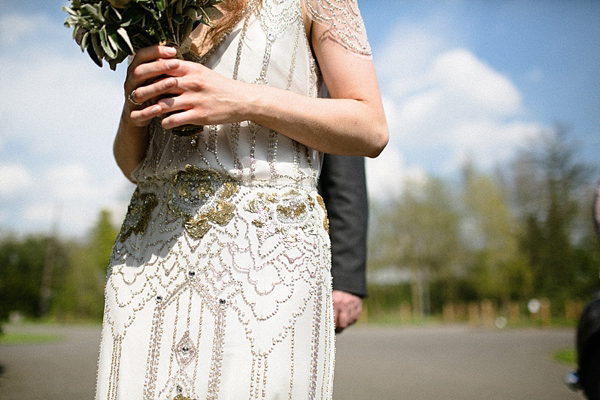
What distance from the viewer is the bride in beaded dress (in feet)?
4.39

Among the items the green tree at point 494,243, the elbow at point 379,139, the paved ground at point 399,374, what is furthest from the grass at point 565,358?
the green tree at point 494,243

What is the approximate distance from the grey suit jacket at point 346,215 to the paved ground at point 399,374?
4412 millimetres

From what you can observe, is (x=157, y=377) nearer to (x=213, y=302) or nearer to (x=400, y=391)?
(x=213, y=302)

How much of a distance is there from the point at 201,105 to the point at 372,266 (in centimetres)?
3501

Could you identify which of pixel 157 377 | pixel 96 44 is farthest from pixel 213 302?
pixel 96 44

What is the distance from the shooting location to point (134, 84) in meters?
1.38

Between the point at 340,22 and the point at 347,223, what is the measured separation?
53.9 inches

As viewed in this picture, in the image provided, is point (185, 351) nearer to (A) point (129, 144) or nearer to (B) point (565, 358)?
(A) point (129, 144)

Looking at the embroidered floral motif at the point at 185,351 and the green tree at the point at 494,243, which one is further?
the green tree at the point at 494,243

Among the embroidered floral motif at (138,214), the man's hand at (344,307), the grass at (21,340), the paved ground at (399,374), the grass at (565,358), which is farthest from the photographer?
the grass at (21,340)

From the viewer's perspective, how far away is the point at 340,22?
5.20ft

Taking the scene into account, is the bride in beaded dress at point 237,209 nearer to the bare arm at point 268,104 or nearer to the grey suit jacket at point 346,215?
the bare arm at point 268,104

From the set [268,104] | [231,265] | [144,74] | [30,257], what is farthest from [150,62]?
[30,257]

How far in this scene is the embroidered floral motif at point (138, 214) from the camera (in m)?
1.52
